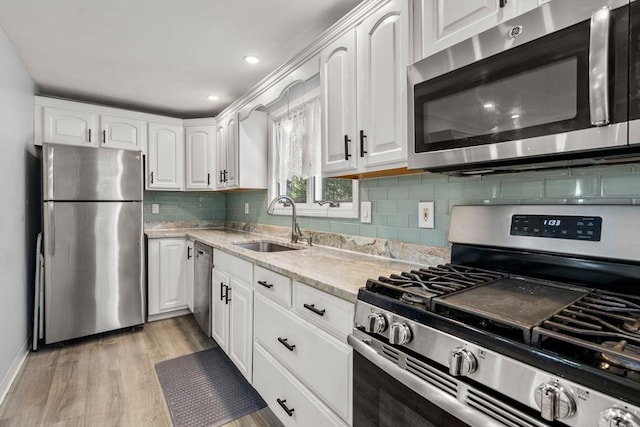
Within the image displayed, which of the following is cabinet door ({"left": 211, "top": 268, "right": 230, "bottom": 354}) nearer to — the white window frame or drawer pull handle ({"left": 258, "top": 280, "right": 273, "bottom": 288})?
drawer pull handle ({"left": 258, "top": 280, "right": 273, "bottom": 288})

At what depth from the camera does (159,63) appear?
97.5 inches

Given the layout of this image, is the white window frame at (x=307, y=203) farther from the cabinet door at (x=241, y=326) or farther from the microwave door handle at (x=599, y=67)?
the microwave door handle at (x=599, y=67)

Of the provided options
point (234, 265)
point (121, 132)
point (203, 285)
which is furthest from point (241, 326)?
point (121, 132)

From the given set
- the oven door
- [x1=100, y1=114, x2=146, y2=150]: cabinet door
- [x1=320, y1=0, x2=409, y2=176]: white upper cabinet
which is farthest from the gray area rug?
[x1=100, y1=114, x2=146, y2=150]: cabinet door

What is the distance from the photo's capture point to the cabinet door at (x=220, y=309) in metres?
2.27

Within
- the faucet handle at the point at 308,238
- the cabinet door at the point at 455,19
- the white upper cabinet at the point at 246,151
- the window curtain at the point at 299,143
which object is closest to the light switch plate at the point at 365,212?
the faucet handle at the point at 308,238

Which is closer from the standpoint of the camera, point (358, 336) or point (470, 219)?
point (358, 336)

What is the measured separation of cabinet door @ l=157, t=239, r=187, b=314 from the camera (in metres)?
3.25

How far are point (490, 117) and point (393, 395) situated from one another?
89cm

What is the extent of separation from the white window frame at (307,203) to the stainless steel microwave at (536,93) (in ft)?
2.88

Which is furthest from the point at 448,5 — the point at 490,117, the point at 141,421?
the point at 141,421

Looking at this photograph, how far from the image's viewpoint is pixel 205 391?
2.04 meters

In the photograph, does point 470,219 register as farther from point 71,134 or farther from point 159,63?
point 71,134

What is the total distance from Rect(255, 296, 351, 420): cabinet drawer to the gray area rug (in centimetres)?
47
